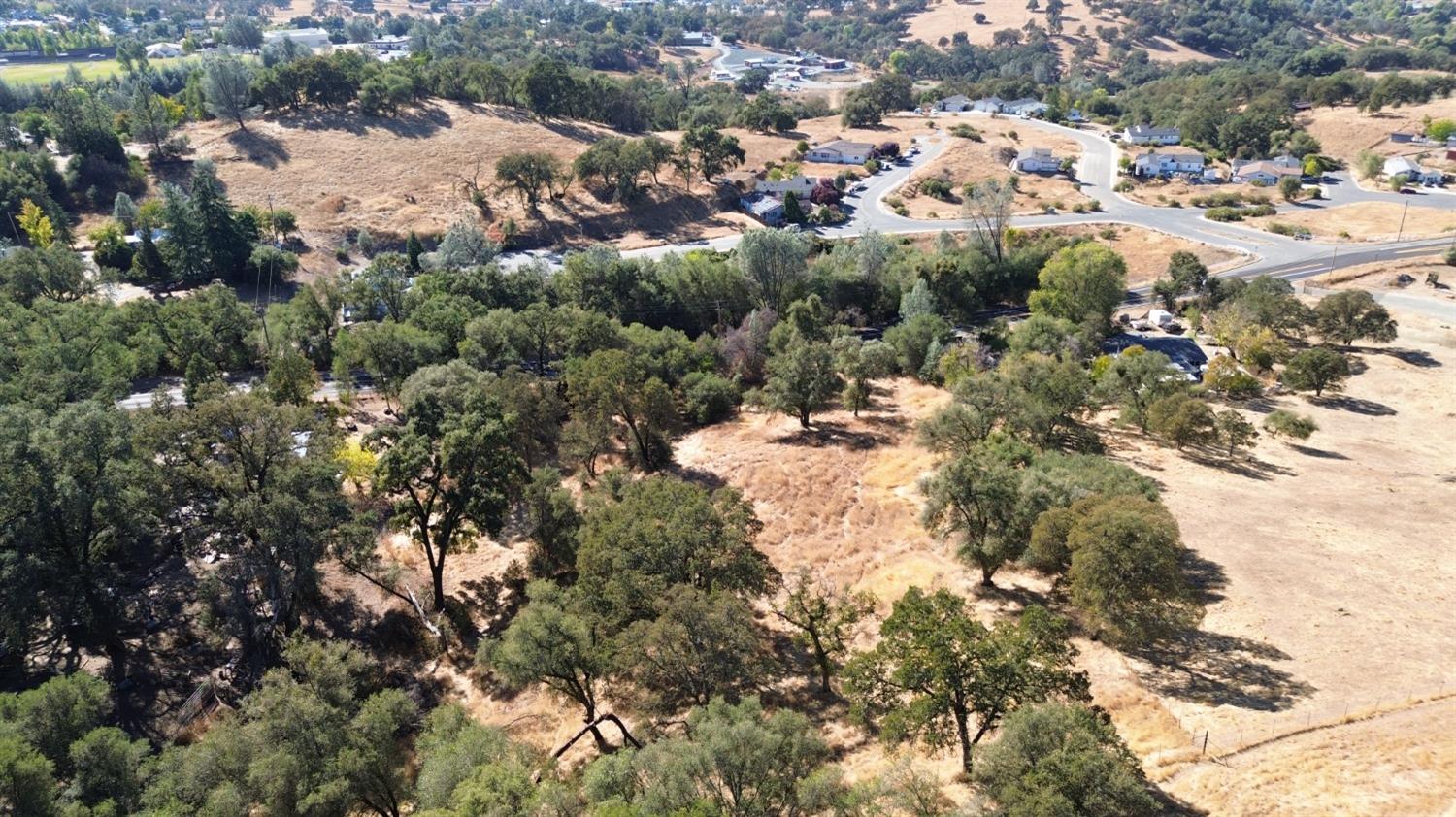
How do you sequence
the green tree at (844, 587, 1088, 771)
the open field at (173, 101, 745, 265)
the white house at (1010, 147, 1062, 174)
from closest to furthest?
the green tree at (844, 587, 1088, 771), the open field at (173, 101, 745, 265), the white house at (1010, 147, 1062, 174)

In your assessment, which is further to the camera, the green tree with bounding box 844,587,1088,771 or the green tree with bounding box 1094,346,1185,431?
the green tree with bounding box 1094,346,1185,431

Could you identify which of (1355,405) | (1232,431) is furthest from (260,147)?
(1355,405)

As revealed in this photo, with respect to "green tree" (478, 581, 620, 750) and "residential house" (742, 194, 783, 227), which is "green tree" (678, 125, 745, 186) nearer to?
"residential house" (742, 194, 783, 227)

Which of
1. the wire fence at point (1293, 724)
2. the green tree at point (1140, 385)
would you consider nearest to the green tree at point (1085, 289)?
the green tree at point (1140, 385)

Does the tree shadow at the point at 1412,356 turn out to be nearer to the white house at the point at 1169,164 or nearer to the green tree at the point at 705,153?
the white house at the point at 1169,164

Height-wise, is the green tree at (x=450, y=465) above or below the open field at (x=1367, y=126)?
below

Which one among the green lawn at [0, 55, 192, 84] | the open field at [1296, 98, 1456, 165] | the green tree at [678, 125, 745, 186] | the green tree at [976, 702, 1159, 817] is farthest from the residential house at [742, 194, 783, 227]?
the green lawn at [0, 55, 192, 84]

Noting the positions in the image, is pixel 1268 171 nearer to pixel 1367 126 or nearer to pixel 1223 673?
pixel 1367 126
